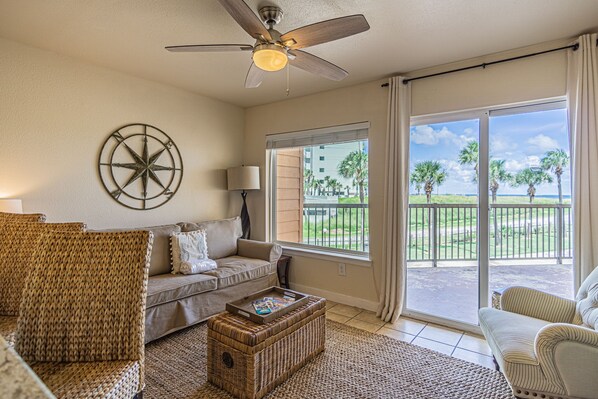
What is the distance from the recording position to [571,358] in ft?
4.73

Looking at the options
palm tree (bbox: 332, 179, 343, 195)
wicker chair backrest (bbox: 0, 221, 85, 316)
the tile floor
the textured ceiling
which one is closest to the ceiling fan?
the textured ceiling

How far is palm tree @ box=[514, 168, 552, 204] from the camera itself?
2.61 metres

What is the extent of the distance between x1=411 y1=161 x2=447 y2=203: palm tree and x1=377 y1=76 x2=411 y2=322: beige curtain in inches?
8.1

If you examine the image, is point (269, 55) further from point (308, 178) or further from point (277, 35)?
point (308, 178)

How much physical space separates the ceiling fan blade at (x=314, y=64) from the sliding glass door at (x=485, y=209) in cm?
125

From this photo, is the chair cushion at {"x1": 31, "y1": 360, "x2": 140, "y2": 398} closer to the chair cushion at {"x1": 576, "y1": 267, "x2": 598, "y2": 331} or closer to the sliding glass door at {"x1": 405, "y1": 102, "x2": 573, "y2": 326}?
the chair cushion at {"x1": 576, "y1": 267, "x2": 598, "y2": 331}

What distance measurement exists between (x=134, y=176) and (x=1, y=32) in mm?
1465

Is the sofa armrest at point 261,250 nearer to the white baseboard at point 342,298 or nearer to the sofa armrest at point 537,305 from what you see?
the white baseboard at point 342,298

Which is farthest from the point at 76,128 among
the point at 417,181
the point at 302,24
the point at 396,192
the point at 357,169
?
the point at 417,181

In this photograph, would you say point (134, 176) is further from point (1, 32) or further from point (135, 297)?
point (135, 297)

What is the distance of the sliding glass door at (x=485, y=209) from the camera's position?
2576mm

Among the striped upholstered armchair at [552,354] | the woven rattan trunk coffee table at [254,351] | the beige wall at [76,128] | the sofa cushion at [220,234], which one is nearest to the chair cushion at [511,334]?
the striped upholstered armchair at [552,354]

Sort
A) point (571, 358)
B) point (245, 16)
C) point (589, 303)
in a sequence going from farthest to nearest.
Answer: point (589, 303)
point (245, 16)
point (571, 358)

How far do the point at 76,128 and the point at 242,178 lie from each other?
1.76m
